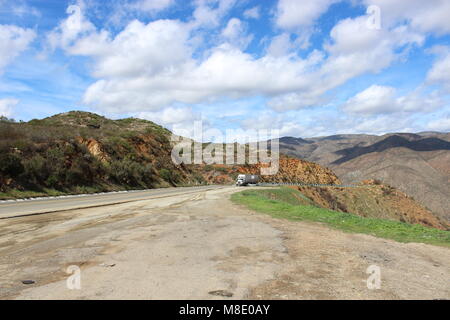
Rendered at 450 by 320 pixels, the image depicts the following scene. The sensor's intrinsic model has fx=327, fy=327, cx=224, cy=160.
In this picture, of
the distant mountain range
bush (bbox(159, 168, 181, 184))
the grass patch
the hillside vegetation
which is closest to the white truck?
the hillside vegetation

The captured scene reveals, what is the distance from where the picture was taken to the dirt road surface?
17.1 feet

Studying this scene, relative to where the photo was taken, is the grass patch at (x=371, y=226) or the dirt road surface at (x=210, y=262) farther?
the grass patch at (x=371, y=226)

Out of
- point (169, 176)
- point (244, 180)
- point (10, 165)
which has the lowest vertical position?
point (244, 180)

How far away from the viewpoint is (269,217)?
14.4m

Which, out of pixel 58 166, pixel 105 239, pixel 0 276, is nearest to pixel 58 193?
pixel 58 166

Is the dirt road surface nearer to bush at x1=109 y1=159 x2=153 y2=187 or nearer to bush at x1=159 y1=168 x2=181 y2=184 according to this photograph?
bush at x1=109 y1=159 x2=153 y2=187

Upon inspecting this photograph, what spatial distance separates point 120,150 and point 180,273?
44.4 meters

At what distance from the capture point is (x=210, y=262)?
6.90 meters

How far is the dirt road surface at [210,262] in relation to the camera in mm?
5203

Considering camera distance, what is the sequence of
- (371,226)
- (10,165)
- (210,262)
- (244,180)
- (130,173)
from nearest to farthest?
(210,262)
(371,226)
(10,165)
(130,173)
(244,180)

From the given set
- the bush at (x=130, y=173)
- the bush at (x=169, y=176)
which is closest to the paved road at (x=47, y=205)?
the bush at (x=130, y=173)

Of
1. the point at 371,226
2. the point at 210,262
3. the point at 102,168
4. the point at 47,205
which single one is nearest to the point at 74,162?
the point at 102,168

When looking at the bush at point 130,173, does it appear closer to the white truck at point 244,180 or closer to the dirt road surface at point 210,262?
the white truck at point 244,180

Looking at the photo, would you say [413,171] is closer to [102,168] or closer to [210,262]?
[102,168]
